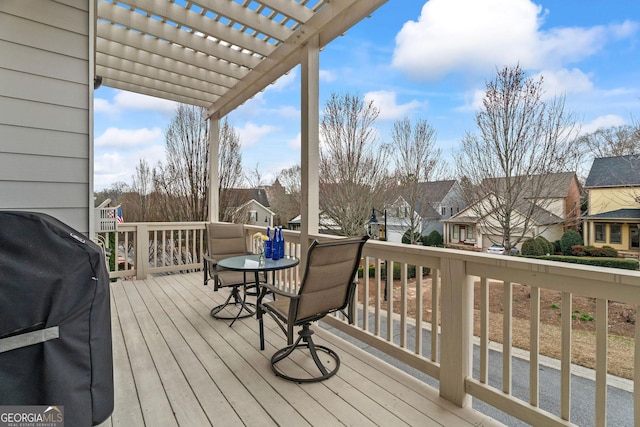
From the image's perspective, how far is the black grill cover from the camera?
88 centimetres

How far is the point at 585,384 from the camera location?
2461 millimetres

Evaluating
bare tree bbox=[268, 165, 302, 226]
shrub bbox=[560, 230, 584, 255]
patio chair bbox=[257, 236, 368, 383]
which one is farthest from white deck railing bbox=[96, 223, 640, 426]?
bare tree bbox=[268, 165, 302, 226]

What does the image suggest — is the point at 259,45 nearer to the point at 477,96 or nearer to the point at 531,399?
the point at 531,399

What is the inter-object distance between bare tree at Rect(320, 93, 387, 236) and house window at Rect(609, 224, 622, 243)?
456 cm

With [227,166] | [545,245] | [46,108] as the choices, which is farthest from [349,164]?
[46,108]

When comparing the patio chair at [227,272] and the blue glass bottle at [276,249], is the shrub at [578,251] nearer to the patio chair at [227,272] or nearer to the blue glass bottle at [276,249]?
the blue glass bottle at [276,249]

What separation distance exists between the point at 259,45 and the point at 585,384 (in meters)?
4.56

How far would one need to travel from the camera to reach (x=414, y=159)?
26.1ft

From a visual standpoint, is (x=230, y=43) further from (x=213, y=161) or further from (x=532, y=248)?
(x=532, y=248)

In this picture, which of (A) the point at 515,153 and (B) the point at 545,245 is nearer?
(B) the point at 545,245

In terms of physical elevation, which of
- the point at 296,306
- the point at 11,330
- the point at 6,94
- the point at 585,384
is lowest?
the point at 585,384

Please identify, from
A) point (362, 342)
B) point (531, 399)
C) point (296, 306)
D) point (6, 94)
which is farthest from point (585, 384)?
point (6, 94)

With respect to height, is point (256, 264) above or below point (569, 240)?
below

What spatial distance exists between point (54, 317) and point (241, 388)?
1.51 meters
